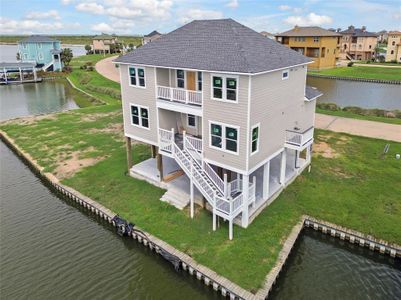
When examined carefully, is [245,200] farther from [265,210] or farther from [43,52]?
[43,52]

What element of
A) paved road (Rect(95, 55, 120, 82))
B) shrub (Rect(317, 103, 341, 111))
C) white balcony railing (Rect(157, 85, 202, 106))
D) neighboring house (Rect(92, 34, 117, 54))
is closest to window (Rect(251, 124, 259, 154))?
white balcony railing (Rect(157, 85, 202, 106))

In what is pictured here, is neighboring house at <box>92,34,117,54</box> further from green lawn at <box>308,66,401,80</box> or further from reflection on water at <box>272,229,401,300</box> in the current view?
reflection on water at <box>272,229,401,300</box>

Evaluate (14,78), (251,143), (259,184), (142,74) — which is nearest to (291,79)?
(251,143)

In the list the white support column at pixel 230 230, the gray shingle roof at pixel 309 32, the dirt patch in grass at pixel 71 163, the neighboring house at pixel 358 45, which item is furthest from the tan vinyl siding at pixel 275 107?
the neighboring house at pixel 358 45

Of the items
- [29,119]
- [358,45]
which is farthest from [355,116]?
[358,45]

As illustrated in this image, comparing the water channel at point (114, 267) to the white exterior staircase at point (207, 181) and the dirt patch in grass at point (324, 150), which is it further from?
the dirt patch in grass at point (324, 150)

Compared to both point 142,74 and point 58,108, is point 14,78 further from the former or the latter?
point 142,74
